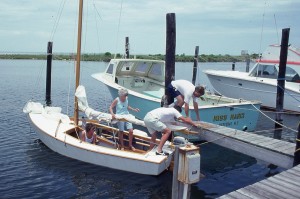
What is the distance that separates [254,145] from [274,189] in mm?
2197

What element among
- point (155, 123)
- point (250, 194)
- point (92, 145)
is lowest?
point (92, 145)

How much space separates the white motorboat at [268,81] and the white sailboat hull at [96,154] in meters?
11.3

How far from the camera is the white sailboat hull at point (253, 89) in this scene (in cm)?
1745

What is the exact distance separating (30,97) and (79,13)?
1522 centimetres

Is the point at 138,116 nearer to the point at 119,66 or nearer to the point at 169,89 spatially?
the point at 119,66

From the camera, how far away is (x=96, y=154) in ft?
30.0

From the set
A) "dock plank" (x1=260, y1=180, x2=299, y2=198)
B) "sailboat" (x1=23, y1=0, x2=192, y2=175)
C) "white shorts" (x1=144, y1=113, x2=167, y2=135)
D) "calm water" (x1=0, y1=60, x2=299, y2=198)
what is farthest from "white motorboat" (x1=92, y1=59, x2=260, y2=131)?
"dock plank" (x1=260, y1=180, x2=299, y2=198)

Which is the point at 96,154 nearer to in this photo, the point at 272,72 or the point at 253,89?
the point at 253,89

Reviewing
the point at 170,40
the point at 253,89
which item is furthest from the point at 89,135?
the point at 253,89

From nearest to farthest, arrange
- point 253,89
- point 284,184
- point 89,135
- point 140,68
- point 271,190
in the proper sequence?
point 271,190 → point 284,184 → point 89,135 → point 140,68 → point 253,89

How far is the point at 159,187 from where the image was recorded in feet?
27.3

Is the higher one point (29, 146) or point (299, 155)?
point (299, 155)

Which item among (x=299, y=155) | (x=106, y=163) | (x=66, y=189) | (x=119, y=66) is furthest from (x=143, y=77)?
(x=299, y=155)

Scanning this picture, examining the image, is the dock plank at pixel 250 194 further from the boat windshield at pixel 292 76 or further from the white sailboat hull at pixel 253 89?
the boat windshield at pixel 292 76
